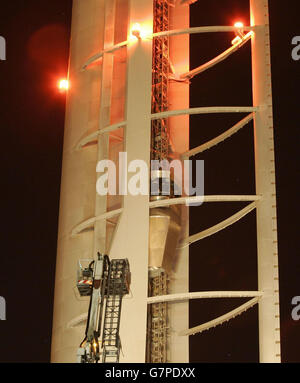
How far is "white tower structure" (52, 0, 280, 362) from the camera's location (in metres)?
23.6

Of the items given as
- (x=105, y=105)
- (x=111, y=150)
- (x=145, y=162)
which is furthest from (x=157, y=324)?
(x=105, y=105)

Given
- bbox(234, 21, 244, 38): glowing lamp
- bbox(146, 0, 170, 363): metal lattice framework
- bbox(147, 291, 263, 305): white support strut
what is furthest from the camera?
bbox(234, 21, 244, 38): glowing lamp

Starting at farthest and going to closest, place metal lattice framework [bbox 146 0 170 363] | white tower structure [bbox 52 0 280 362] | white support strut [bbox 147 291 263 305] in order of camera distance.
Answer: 1. metal lattice framework [bbox 146 0 170 363]
2. white tower structure [bbox 52 0 280 362]
3. white support strut [bbox 147 291 263 305]

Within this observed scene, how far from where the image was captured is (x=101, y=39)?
95.3ft

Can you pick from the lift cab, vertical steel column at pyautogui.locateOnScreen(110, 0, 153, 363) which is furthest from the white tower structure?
the lift cab

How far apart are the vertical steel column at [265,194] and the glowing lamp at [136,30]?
4.02m

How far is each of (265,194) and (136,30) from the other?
23.5 ft

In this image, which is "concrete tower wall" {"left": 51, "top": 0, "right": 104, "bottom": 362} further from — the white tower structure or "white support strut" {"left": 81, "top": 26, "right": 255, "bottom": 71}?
"white support strut" {"left": 81, "top": 26, "right": 255, "bottom": 71}

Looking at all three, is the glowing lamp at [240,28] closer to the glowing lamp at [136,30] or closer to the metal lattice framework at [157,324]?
the glowing lamp at [136,30]

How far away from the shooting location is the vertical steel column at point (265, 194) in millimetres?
23016

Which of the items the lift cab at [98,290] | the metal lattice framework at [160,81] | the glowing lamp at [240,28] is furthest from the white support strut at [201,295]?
the glowing lamp at [240,28]

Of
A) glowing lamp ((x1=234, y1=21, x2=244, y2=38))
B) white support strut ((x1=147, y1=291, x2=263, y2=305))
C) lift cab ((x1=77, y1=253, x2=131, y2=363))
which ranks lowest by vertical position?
lift cab ((x1=77, y1=253, x2=131, y2=363))

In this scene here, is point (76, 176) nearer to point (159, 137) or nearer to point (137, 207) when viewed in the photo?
point (159, 137)

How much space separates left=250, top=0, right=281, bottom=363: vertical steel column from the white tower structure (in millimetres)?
34
